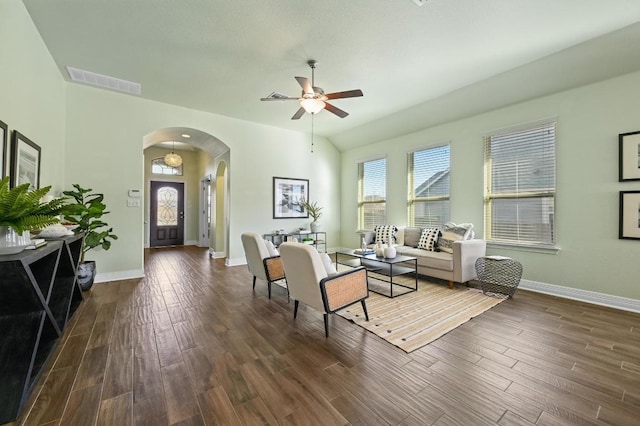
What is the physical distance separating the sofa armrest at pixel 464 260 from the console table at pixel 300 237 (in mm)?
3414

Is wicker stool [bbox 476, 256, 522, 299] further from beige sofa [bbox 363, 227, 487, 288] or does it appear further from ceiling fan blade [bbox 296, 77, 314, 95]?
ceiling fan blade [bbox 296, 77, 314, 95]

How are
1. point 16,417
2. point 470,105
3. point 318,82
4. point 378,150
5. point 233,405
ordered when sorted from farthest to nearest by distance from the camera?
1. point 378,150
2. point 470,105
3. point 318,82
4. point 233,405
5. point 16,417

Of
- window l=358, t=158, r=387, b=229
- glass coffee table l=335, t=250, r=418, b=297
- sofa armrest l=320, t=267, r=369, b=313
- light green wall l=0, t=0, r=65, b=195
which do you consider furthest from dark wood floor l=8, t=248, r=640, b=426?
window l=358, t=158, r=387, b=229

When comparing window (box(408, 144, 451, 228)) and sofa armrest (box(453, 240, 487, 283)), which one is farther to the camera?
window (box(408, 144, 451, 228))

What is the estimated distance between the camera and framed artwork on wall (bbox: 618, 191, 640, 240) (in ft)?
10.5

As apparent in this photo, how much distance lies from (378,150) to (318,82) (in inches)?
115

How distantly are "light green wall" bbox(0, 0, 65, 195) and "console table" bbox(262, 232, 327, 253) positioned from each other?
374 cm

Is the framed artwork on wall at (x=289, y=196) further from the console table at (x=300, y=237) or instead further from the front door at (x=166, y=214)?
the front door at (x=166, y=214)

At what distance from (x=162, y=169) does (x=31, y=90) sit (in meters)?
6.19

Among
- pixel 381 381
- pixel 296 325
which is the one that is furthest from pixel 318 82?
pixel 381 381

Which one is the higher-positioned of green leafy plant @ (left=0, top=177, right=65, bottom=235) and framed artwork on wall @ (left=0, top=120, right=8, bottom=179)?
framed artwork on wall @ (left=0, top=120, right=8, bottom=179)

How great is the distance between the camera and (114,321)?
2.86 metres

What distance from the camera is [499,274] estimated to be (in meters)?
3.79

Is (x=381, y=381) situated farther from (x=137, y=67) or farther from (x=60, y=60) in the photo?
(x=60, y=60)
